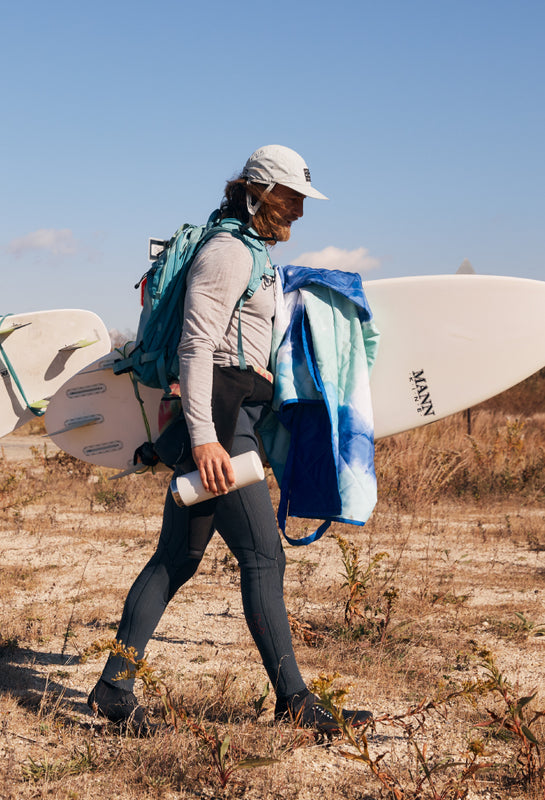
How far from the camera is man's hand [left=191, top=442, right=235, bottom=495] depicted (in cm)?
224

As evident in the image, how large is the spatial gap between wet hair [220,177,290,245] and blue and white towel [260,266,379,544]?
0.25 meters

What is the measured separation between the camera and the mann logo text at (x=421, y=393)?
325 cm

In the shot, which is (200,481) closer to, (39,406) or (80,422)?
(80,422)

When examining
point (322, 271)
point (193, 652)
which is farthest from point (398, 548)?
point (322, 271)

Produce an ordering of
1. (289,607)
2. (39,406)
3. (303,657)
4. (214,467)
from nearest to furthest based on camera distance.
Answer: (214,467) → (303,657) → (39,406) → (289,607)

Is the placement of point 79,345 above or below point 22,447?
above

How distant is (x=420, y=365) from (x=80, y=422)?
142 centimetres

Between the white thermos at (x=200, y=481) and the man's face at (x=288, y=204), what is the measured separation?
74 cm

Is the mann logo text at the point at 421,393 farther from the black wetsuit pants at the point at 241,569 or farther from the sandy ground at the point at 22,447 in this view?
the sandy ground at the point at 22,447

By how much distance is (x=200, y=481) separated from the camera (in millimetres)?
2277

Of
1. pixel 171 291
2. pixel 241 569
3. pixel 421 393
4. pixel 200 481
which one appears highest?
pixel 171 291

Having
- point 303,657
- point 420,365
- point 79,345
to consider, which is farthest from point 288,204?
point 303,657

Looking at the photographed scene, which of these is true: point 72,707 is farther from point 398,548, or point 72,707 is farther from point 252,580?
point 398,548

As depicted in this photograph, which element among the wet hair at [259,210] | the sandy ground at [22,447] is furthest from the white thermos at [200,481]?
the sandy ground at [22,447]
